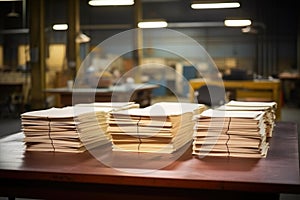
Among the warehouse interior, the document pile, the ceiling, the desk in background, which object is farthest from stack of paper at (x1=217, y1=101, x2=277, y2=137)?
the ceiling

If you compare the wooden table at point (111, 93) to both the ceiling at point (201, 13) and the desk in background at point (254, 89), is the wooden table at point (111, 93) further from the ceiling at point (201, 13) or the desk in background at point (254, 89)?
the ceiling at point (201, 13)

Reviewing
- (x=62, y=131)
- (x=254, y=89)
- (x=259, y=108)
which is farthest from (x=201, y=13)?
(x=62, y=131)

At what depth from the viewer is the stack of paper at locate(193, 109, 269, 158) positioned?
2166mm

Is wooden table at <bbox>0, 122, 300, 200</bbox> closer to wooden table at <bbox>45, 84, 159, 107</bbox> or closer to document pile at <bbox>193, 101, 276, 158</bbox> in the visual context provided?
document pile at <bbox>193, 101, 276, 158</bbox>

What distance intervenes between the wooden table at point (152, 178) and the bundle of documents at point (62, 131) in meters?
0.12

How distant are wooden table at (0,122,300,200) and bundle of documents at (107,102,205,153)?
0.12 m

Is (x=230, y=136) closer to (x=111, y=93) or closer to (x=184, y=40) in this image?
(x=111, y=93)

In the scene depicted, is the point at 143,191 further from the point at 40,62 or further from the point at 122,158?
the point at 40,62

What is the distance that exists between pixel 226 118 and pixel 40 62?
335 inches

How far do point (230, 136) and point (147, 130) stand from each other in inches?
15.3

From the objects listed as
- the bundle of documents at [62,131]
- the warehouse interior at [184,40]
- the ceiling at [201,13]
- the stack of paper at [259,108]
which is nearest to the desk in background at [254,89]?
the warehouse interior at [184,40]

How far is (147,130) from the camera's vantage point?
7.30 ft

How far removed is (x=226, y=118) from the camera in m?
2.21

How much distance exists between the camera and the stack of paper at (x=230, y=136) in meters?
2.17
